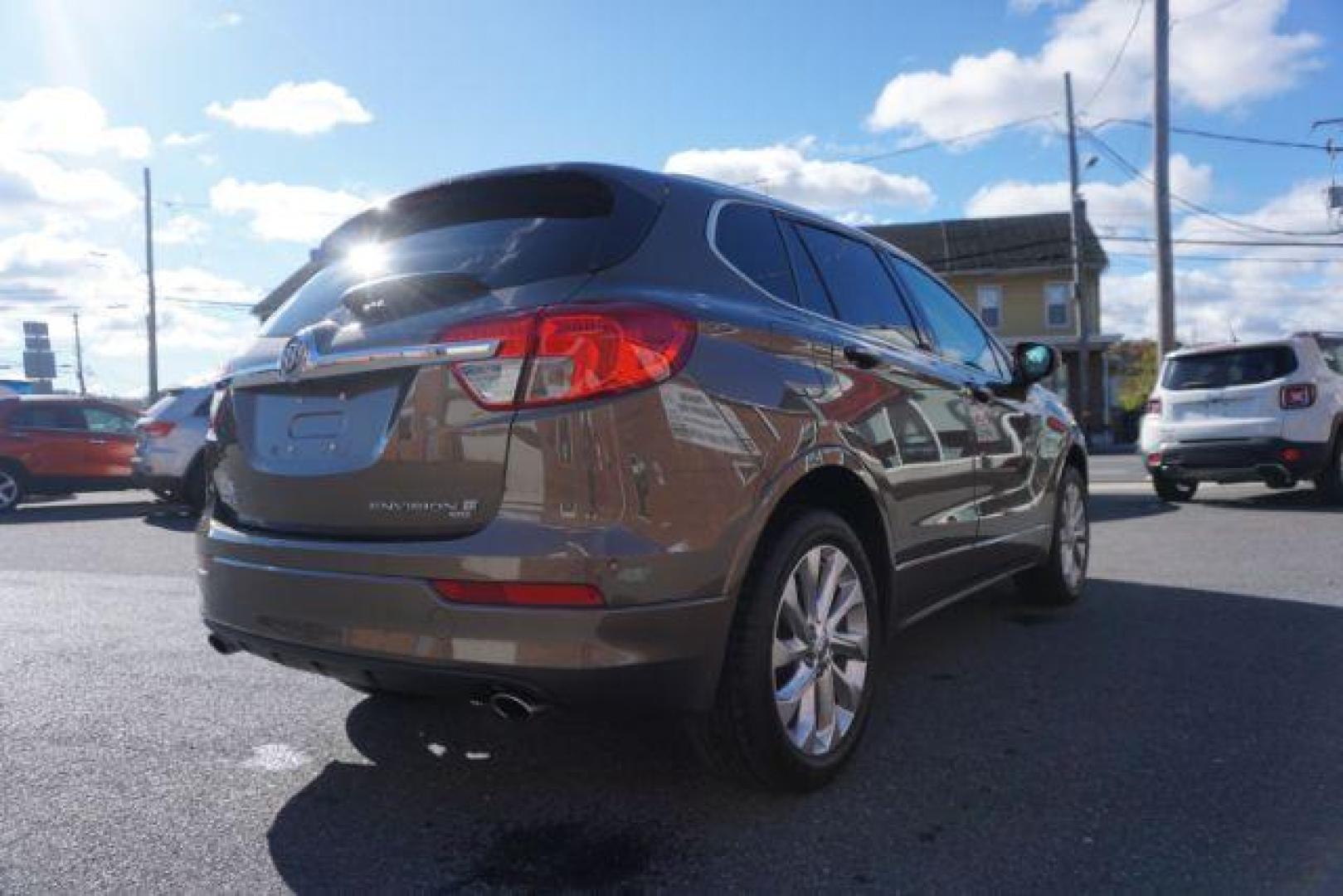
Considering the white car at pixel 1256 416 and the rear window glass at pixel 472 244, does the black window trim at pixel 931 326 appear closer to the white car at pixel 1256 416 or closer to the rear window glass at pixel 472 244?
the rear window glass at pixel 472 244

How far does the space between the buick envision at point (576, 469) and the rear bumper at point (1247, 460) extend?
24.6 ft

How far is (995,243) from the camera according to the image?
34844 mm

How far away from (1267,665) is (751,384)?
9.29 feet

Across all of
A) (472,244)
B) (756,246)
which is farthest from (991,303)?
(472,244)

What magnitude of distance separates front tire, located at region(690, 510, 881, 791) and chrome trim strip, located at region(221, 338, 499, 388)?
924 mm

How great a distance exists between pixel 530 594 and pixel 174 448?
9.53 m

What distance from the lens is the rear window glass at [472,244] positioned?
8.41 ft

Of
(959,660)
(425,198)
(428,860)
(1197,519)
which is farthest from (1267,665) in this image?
(1197,519)

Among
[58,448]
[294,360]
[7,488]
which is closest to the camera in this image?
[294,360]

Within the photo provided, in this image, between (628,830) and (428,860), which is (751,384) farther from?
(428,860)

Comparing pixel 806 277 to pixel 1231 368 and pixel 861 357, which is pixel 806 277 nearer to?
pixel 861 357

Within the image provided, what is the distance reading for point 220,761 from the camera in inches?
122

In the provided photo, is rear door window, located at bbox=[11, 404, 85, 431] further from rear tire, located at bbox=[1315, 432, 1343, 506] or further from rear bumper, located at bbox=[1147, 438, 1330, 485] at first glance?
rear tire, located at bbox=[1315, 432, 1343, 506]

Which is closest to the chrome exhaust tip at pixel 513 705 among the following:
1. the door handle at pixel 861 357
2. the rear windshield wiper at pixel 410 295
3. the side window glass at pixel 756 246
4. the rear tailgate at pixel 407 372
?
the rear tailgate at pixel 407 372
